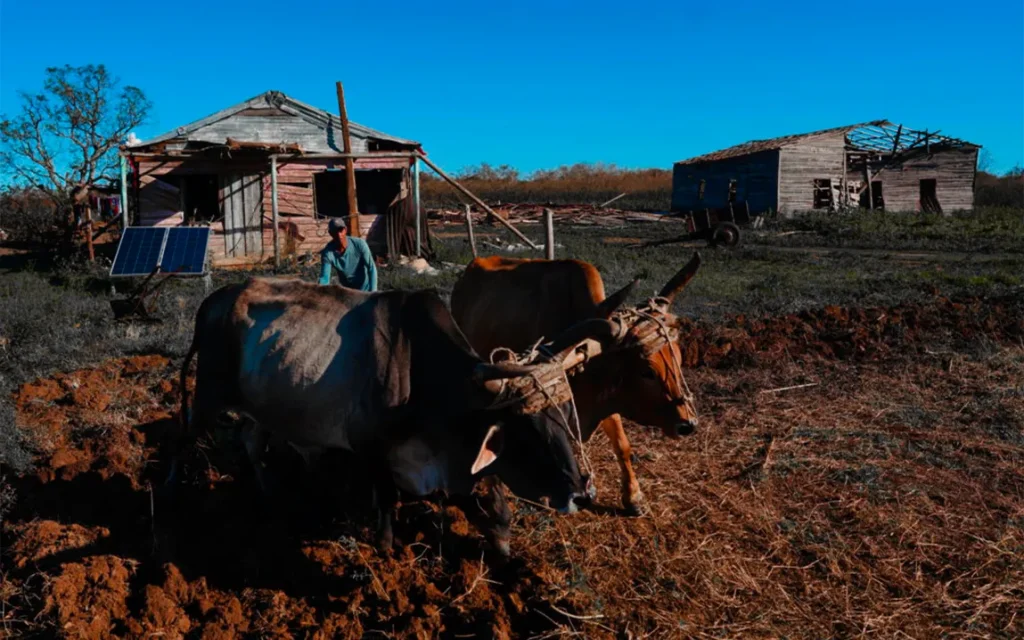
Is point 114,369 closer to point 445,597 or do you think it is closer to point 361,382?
point 361,382

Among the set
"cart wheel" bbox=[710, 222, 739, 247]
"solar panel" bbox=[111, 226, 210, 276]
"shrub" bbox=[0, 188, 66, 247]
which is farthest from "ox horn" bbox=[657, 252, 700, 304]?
"shrub" bbox=[0, 188, 66, 247]

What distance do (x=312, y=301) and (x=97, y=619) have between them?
2075 mm

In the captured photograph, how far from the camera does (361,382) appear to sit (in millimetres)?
4488

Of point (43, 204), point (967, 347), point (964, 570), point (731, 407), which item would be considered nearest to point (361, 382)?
point (964, 570)

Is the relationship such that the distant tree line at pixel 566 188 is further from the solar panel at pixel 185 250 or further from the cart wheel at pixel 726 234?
the solar panel at pixel 185 250

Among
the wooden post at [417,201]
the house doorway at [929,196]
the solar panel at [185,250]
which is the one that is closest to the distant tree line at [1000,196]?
the house doorway at [929,196]

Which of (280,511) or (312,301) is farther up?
(312,301)

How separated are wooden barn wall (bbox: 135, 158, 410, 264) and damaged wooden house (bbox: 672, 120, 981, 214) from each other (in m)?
19.1

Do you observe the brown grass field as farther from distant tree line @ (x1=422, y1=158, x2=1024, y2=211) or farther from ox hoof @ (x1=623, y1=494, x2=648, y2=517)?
distant tree line @ (x1=422, y1=158, x2=1024, y2=211)

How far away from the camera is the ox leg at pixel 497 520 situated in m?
4.43

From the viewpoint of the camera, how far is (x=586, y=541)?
477 centimetres

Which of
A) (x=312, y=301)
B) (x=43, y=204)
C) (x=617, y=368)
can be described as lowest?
(x=617, y=368)

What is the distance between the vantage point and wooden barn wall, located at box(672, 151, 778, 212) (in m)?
33.2

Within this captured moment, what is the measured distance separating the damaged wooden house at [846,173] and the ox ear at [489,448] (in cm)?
3091
